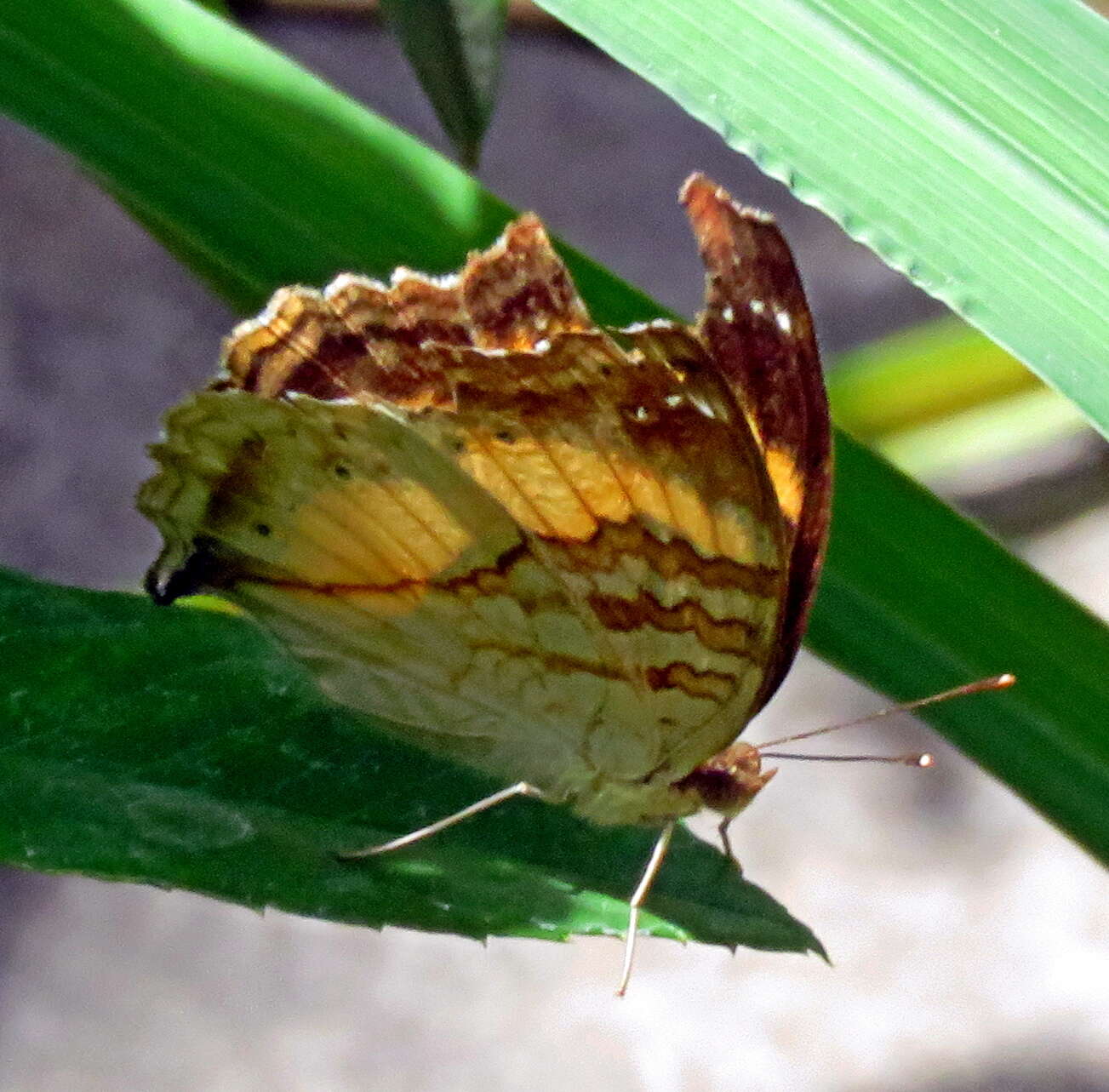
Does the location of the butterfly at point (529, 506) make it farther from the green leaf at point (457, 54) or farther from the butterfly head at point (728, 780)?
the green leaf at point (457, 54)

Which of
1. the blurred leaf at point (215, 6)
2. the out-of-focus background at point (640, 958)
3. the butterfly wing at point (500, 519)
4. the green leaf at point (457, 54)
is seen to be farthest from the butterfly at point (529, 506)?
the out-of-focus background at point (640, 958)

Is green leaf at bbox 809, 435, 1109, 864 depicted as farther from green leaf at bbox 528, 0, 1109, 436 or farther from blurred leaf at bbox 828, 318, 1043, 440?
blurred leaf at bbox 828, 318, 1043, 440

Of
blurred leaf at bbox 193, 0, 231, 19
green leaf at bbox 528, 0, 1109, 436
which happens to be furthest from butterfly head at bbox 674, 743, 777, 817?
blurred leaf at bbox 193, 0, 231, 19

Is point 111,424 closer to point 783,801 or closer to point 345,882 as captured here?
point 783,801

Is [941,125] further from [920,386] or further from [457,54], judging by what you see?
[920,386]

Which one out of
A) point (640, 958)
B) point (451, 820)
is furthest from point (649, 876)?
point (640, 958)

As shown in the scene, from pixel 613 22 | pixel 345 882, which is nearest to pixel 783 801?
pixel 345 882

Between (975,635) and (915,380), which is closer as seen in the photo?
(975,635)
